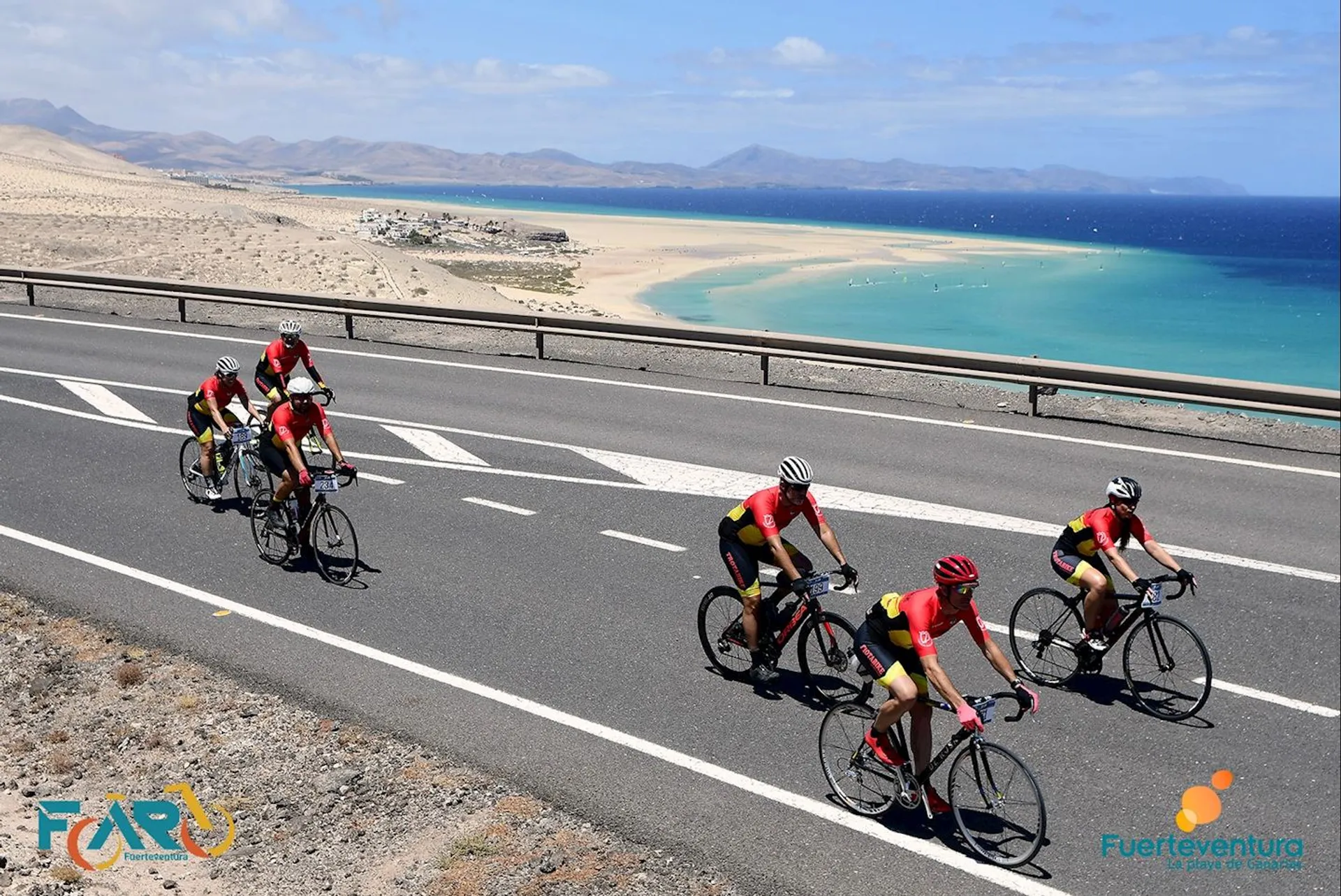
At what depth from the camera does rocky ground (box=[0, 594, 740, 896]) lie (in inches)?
291

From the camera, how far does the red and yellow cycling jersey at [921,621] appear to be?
767cm

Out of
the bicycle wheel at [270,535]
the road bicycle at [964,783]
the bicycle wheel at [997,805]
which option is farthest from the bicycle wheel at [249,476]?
the bicycle wheel at [997,805]

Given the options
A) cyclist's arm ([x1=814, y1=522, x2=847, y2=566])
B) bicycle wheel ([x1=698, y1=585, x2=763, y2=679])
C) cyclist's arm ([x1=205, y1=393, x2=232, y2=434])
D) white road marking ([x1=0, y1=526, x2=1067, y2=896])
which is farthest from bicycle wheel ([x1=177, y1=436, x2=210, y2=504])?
cyclist's arm ([x1=814, y1=522, x2=847, y2=566])

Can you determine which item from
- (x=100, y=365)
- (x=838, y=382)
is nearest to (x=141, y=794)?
(x=838, y=382)

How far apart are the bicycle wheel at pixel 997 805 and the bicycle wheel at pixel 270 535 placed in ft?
25.0

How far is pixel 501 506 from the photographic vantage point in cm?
1453

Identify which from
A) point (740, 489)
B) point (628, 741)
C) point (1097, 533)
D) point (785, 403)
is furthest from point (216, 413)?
point (1097, 533)

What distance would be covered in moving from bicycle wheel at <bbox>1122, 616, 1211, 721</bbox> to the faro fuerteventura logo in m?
1.56

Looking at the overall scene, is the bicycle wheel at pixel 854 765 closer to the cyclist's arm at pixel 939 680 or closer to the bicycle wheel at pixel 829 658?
the cyclist's arm at pixel 939 680

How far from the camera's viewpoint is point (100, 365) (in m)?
22.4

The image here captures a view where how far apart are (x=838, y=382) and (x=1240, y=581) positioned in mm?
9514

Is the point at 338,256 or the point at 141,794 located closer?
the point at 141,794

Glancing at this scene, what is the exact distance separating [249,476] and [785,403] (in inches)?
345

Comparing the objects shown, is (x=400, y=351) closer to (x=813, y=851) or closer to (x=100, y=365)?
(x=100, y=365)
